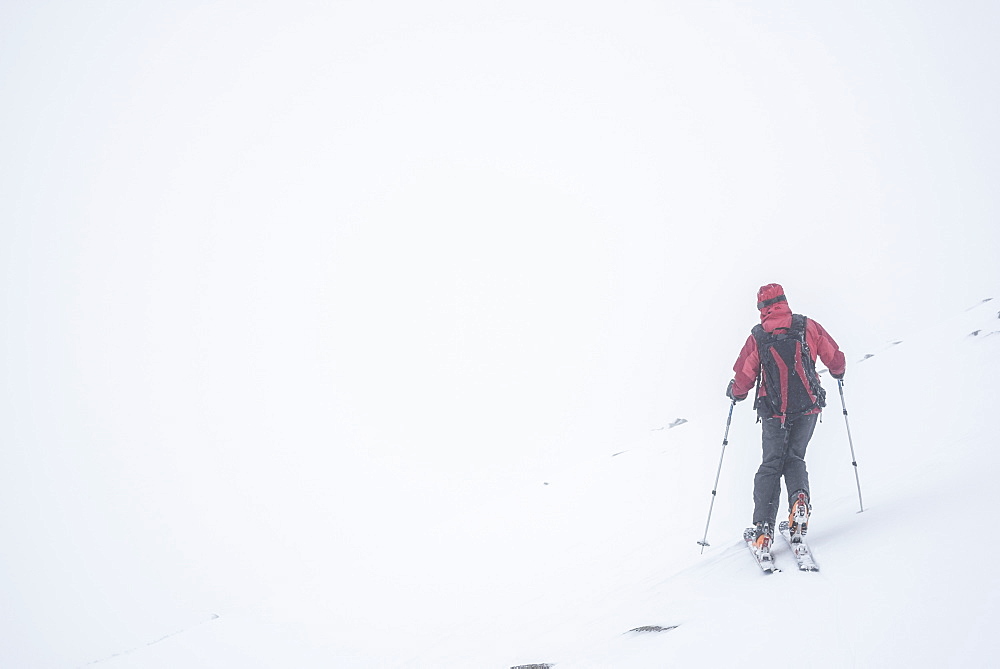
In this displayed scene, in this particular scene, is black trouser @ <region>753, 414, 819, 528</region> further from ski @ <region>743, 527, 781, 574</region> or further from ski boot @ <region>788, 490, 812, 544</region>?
ski @ <region>743, 527, 781, 574</region>

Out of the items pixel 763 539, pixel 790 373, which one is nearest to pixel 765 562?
pixel 763 539

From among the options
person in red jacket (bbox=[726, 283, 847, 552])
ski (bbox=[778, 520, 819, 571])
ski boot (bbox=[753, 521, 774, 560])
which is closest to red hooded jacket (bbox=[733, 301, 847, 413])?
person in red jacket (bbox=[726, 283, 847, 552])

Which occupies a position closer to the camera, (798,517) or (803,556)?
(803,556)

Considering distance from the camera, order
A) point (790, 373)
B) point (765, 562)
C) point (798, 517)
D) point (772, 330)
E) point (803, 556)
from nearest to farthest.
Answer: point (803, 556)
point (765, 562)
point (798, 517)
point (790, 373)
point (772, 330)

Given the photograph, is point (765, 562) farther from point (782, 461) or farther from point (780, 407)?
point (780, 407)

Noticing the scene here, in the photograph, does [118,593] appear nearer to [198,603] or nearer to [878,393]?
[198,603]

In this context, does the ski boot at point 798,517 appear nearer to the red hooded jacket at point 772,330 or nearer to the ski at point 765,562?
the ski at point 765,562

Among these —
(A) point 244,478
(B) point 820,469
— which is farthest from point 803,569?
(A) point 244,478

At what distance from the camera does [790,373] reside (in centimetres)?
641

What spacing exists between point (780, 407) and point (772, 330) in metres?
0.91

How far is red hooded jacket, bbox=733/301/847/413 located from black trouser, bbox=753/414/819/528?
30 cm

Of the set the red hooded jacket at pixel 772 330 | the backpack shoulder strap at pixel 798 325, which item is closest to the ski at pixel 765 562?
the red hooded jacket at pixel 772 330

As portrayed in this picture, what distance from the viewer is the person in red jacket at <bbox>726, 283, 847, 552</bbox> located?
20.9ft

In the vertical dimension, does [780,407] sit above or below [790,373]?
below
